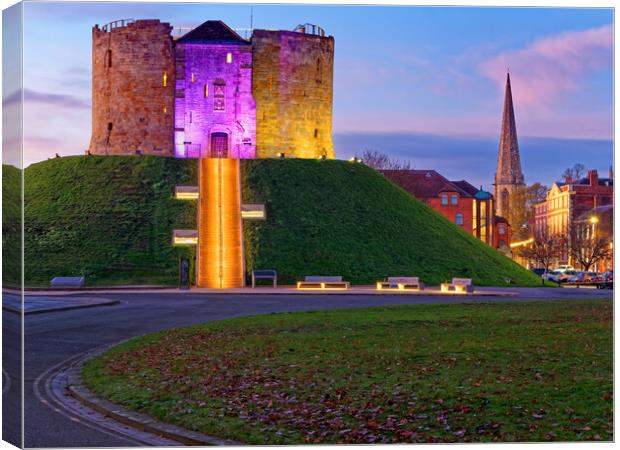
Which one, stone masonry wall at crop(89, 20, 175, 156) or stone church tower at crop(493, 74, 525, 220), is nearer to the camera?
stone masonry wall at crop(89, 20, 175, 156)

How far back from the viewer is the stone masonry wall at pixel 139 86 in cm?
6425

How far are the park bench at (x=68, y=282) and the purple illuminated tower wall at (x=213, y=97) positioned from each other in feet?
86.7

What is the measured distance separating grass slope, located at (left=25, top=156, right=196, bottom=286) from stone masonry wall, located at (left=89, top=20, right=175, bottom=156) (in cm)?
720

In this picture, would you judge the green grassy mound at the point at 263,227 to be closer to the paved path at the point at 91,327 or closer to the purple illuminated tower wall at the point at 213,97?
the purple illuminated tower wall at the point at 213,97

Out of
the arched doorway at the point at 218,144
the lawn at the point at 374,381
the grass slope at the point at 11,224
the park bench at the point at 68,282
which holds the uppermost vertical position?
the arched doorway at the point at 218,144

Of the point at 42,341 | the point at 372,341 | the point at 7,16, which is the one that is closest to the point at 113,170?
the point at 42,341

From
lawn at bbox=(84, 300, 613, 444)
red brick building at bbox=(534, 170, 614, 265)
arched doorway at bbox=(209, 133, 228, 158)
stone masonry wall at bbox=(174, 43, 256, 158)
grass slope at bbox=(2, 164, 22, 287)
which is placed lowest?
lawn at bbox=(84, 300, 613, 444)

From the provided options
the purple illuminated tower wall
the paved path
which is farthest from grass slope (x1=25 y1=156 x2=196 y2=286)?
the purple illuminated tower wall

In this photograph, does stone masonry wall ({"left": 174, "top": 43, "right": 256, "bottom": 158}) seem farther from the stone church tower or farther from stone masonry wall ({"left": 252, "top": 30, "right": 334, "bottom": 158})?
the stone church tower

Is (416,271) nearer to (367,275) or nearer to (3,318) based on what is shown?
(367,275)

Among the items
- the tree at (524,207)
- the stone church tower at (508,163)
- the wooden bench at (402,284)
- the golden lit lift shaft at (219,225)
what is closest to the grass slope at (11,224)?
the wooden bench at (402,284)

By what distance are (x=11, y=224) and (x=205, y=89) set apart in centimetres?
5592

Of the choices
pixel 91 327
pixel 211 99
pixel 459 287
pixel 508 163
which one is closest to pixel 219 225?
pixel 459 287

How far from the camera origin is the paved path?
9.73 m
